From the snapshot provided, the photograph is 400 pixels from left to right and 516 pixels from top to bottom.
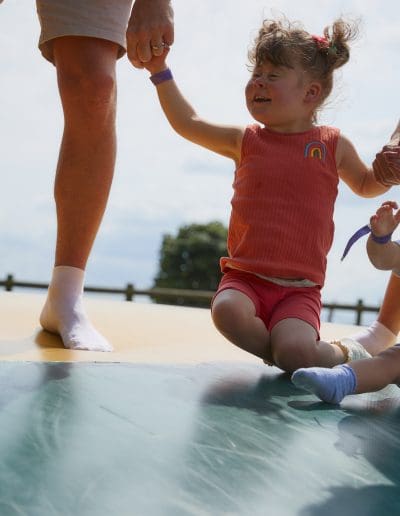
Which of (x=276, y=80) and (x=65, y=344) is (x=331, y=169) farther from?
(x=65, y=344)

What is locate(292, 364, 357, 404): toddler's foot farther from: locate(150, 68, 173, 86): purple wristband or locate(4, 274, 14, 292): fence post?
locate(4, 274, 14, 292): fence post

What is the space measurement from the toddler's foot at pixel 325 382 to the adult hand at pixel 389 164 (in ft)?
1.56

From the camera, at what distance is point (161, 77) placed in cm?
199

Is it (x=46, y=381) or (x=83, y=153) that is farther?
(x=83, y=153)

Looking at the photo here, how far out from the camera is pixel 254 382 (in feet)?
4.99

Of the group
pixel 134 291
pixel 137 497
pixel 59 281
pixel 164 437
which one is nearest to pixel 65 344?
pixel 59 281

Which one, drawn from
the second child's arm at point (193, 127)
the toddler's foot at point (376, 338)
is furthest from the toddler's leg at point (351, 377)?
the second child's arm at point (193, 127)

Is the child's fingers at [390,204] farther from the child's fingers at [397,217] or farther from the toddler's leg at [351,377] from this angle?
the toddler's leg at [351,377]

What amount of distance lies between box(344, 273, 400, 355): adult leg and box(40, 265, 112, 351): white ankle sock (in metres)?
0.74

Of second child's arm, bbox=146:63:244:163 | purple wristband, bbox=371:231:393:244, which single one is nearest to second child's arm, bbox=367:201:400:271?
purple wristband, bbox=371:231:393:244

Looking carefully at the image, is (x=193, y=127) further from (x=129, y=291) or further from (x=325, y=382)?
(x=129, y=291)

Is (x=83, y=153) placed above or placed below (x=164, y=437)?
above

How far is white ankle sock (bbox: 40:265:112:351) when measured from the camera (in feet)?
5.87

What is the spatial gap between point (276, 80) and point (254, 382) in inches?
31.5
